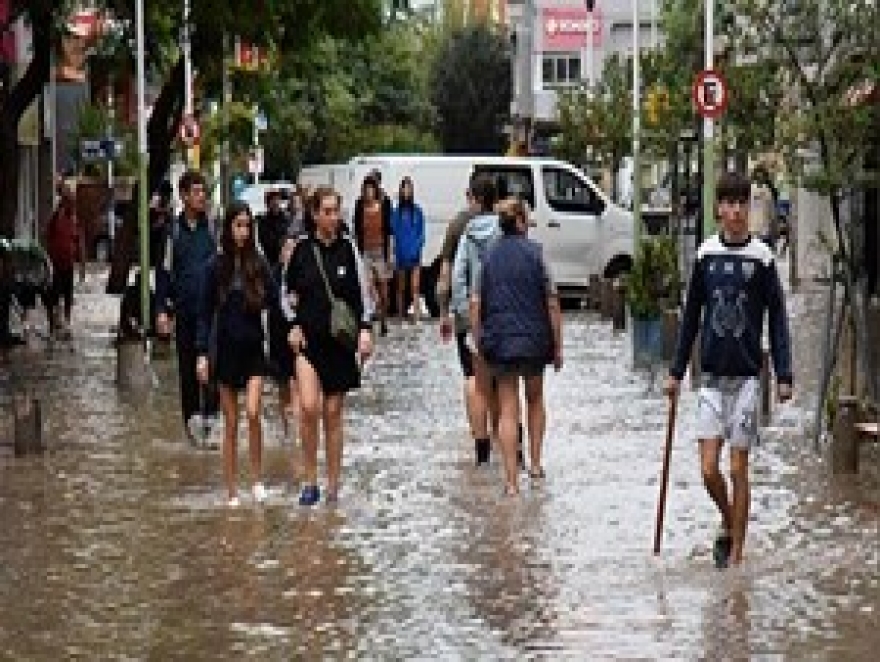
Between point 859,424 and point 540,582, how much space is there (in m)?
5.41

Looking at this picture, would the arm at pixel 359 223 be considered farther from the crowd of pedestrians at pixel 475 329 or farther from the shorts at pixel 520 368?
the shorts at pixel 520 368

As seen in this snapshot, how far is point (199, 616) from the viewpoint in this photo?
11805mm

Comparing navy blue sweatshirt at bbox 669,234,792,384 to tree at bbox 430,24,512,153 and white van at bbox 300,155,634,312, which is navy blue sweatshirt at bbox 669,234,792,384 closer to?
white van at bbox 300,155,634,312

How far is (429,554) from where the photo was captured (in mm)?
13695

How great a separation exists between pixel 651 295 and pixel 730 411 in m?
12.2

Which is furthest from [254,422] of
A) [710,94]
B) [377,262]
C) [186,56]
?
[186,56]

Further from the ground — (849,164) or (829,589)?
(849,164)

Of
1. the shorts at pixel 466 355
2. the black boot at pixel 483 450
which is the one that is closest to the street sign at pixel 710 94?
the shorts at pixel 466 355

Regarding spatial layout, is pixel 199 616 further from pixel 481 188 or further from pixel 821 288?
pixel 821 288

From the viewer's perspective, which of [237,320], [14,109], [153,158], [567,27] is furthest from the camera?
[567,27]

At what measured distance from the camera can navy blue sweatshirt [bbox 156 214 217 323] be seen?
1956 centimetres

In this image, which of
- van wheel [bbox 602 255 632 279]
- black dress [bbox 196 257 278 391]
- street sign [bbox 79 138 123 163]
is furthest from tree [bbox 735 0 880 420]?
street sign [bbox 79 138 123 163]

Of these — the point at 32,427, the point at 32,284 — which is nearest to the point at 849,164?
the point at 32,427

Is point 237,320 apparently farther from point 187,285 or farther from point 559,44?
point 559,44
